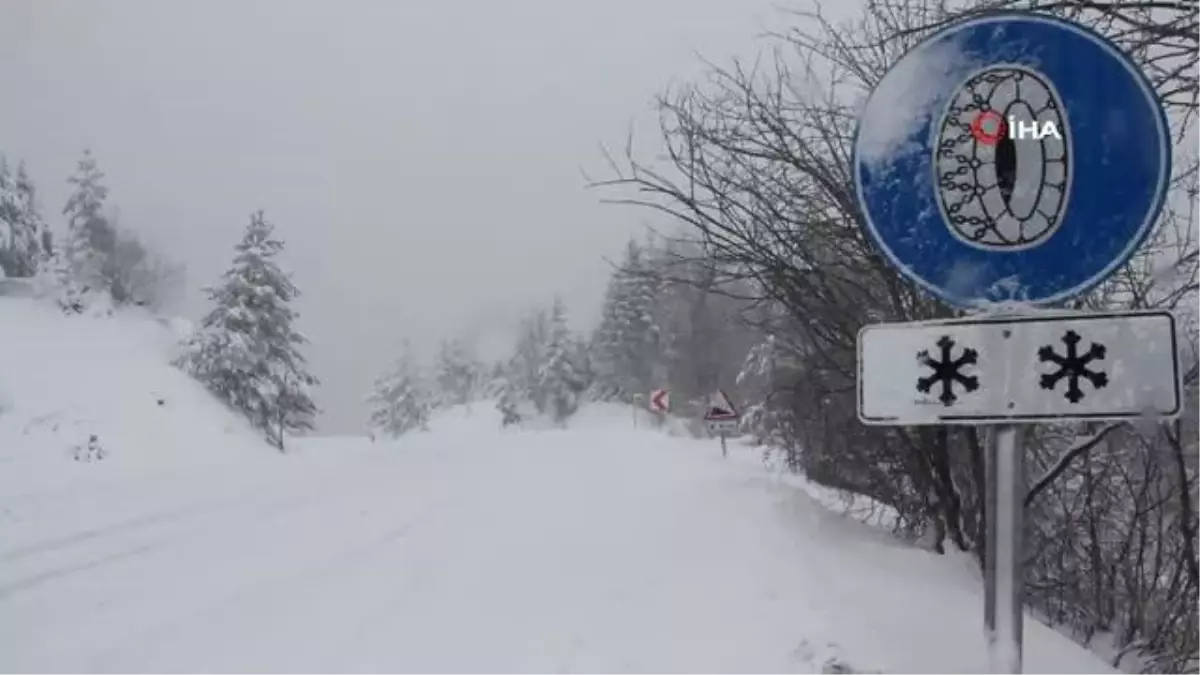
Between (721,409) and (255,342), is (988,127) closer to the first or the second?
(721,409)

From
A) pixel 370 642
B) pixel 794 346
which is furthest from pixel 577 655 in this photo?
pixel 794 346

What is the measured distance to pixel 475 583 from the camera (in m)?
7.30

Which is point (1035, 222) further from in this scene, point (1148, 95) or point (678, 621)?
point (678, 621)

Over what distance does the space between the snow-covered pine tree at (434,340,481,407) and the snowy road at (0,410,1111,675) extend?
81.1 meters

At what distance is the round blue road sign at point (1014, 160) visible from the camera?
200 centimetres

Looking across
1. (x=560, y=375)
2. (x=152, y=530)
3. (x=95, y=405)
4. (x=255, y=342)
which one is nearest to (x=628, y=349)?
(x=560, y=375)

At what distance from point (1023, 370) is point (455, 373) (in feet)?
310

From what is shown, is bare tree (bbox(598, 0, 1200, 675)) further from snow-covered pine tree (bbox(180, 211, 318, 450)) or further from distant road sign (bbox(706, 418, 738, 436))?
snow-covered pine tree (bbox(180, 211, 318, 450))

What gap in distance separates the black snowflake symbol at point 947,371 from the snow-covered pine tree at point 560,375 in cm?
6638

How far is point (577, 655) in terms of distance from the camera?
5195 millimetres

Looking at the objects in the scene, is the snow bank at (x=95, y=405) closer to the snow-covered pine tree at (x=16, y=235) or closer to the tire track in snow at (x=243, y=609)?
the snow-covered pine tree at (x=16, y=235)

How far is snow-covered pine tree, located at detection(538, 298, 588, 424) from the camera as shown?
6864 cm

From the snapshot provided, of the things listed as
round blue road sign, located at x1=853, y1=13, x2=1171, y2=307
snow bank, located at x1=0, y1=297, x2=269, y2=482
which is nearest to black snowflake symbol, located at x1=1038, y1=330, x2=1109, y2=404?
round blue road sign, located at x1=853, y1=13, x2=1171, y2=307

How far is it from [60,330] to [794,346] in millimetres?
33707
